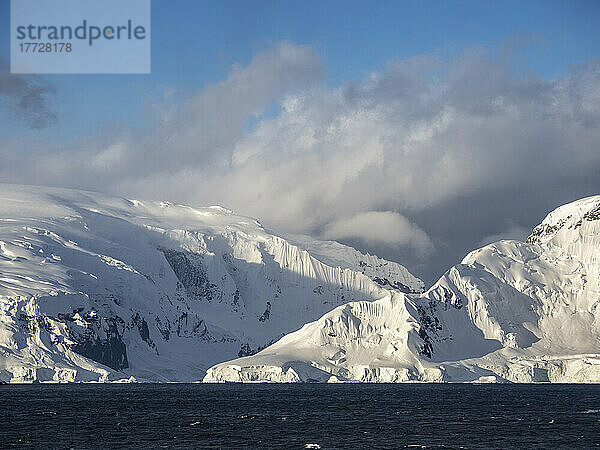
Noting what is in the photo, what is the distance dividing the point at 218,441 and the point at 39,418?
213ft

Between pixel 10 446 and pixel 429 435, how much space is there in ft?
245

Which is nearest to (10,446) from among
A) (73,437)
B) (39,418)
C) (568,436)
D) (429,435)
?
(73,437)

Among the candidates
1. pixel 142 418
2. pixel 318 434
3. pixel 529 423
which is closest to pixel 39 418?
pixel 142 418

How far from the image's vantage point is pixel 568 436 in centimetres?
15462

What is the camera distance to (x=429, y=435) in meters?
157

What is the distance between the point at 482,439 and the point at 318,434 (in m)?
31.0

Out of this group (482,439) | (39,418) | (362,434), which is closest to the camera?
(482,439)

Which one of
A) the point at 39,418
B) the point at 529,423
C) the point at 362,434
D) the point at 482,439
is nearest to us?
the point at 482,439

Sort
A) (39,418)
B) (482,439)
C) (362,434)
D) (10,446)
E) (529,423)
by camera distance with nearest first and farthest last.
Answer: (10,446)
(482,439)
(362,434)
(529,423)
(39,418)

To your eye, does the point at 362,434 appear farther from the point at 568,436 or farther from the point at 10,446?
the point at 10,446

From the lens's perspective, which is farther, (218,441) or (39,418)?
(39,418)

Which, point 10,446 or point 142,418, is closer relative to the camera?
point 10,446

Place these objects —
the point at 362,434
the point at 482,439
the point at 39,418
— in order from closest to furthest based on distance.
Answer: the point at 482,439 → the point at 362,434 → the point at 39,418

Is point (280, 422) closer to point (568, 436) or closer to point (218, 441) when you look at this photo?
point (218, 441)
